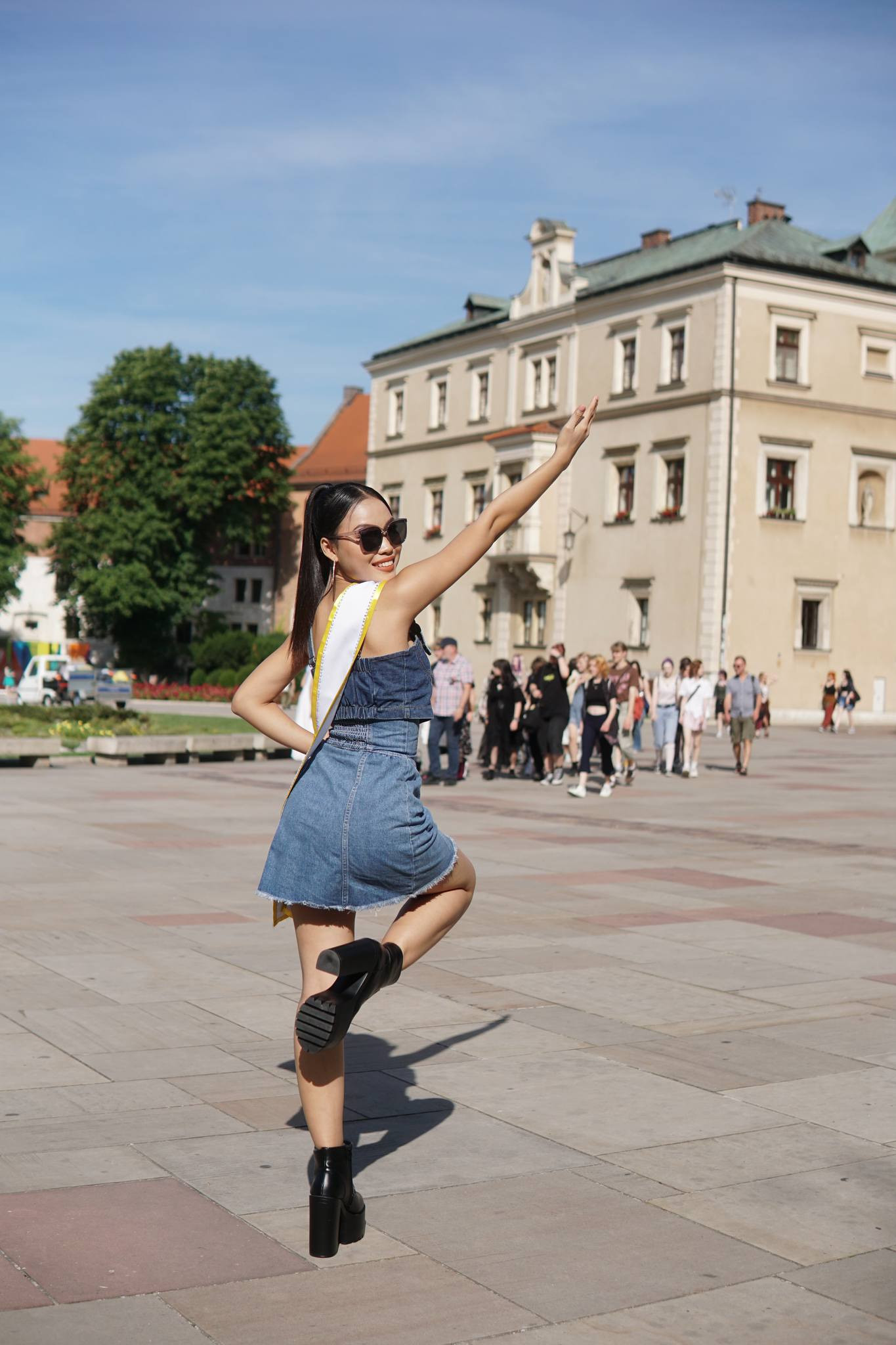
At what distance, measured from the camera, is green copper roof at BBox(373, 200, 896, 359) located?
4622 centimetres

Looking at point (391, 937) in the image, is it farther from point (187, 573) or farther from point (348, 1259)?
point (187, 573)

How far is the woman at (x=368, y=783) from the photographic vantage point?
13.8 ft

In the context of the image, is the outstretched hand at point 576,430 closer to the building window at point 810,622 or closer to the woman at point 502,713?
the woman at point 502,713

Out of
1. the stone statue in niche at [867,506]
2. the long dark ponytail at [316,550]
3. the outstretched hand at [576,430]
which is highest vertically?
the stone statue in niche at [867,506]

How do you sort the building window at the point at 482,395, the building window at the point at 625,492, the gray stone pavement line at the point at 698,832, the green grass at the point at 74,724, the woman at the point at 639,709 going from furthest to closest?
1. the building window at the point at 482,395
2. the building window at the point at 625,492
3. the woman at the point at 639,709
4. the green grass at the point at 74,724
5. the gray stone pavement line at the point at 698,832

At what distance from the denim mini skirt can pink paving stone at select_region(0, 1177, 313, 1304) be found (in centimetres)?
86

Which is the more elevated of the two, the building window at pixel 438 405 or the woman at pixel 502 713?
the building window at pixel 438 405

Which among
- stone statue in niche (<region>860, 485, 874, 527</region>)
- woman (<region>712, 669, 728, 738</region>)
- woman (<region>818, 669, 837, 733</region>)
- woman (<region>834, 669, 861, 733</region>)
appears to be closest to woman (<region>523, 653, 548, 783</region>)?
woman (<region>712, 669, 728, 738</region>)

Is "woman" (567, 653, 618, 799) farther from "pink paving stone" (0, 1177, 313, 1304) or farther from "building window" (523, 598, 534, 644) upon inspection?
"building window" (523, 598, 534, 644)

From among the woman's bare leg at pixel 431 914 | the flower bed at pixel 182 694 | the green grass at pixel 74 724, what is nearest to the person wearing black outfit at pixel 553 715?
the green grass at pixel 74 724

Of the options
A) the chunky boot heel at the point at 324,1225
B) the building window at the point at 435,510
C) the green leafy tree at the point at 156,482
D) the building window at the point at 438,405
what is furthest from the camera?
the green leafy tree at the point at 156,482

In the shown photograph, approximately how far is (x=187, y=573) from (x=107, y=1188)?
61952 millimetres

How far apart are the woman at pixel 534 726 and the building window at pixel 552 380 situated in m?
32.0

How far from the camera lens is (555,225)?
5372 centimetres
